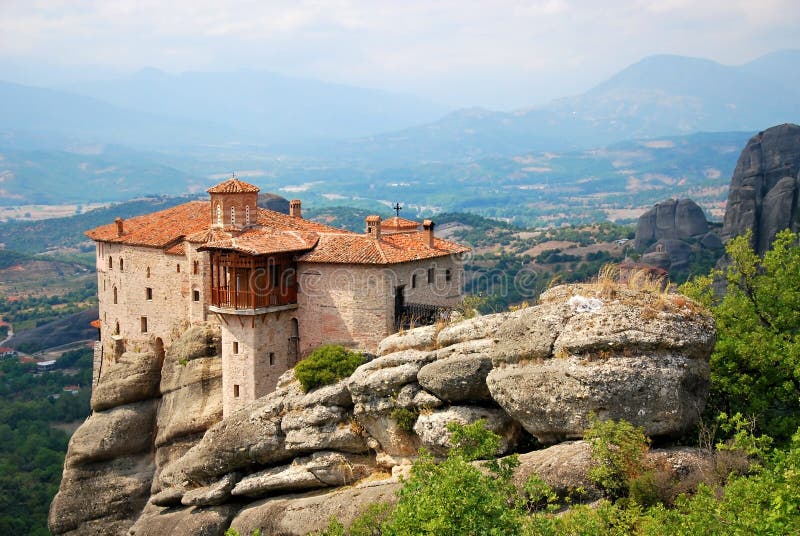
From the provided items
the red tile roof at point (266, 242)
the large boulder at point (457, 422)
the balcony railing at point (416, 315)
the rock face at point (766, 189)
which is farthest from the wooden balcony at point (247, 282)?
the rock face at point (766, 189)

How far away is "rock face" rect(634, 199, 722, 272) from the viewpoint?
11738cm

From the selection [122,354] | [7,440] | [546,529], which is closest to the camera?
[546,529]

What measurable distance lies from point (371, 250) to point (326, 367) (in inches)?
243

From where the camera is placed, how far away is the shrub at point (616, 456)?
25062 mm

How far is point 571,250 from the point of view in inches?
5989

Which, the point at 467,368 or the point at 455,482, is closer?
the point at 455,482

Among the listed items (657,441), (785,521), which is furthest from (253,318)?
(785,521)

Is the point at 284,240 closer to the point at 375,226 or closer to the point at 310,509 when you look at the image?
the point at 375,226

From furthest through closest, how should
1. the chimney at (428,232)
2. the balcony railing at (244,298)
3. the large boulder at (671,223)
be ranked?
the large boulder at (671,223)
the chimney at (428,232)
the balcony railing at (244,298)

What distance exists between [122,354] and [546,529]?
3324 centimetres

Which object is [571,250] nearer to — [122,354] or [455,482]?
[122,354]

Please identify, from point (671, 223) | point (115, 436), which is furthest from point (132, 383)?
point (671, 223)

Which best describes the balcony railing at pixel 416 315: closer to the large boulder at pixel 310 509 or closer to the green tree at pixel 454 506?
the large boulder at pixel 310 509

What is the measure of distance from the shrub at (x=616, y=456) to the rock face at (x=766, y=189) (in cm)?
7616
